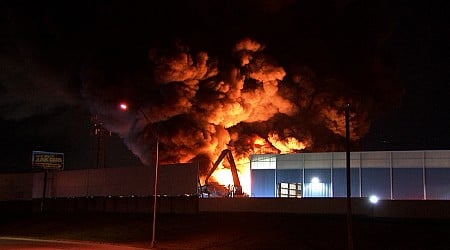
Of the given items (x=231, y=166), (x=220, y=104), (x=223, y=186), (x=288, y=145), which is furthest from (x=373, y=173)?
(x=220, y=104)

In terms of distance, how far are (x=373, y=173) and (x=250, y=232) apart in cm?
1565

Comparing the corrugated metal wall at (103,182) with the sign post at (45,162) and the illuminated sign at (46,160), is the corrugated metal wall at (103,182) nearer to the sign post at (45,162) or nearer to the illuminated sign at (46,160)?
the sign post at (45,162)

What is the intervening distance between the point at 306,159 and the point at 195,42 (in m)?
17.3

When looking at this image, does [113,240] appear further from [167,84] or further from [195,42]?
[195,42]

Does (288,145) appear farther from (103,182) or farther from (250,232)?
(250,232)

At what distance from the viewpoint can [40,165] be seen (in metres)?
67.6

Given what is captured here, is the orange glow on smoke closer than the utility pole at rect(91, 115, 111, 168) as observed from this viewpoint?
Yes

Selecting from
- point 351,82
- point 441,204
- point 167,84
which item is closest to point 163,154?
point 167,84

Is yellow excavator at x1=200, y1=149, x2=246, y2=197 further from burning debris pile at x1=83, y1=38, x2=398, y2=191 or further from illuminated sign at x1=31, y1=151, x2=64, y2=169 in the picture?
illuminated sign at x1=31, y1=151, x2=64, y2=169

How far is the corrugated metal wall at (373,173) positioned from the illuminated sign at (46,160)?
26771mm

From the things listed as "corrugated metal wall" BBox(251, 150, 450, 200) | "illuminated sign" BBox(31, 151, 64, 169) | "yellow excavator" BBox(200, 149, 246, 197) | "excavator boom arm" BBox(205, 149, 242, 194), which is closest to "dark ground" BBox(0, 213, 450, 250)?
"yellow excavator" BBox(200, 149, 246, 197)

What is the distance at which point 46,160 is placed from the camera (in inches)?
2689

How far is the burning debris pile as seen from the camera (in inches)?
2354

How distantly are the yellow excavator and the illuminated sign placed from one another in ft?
67.6
